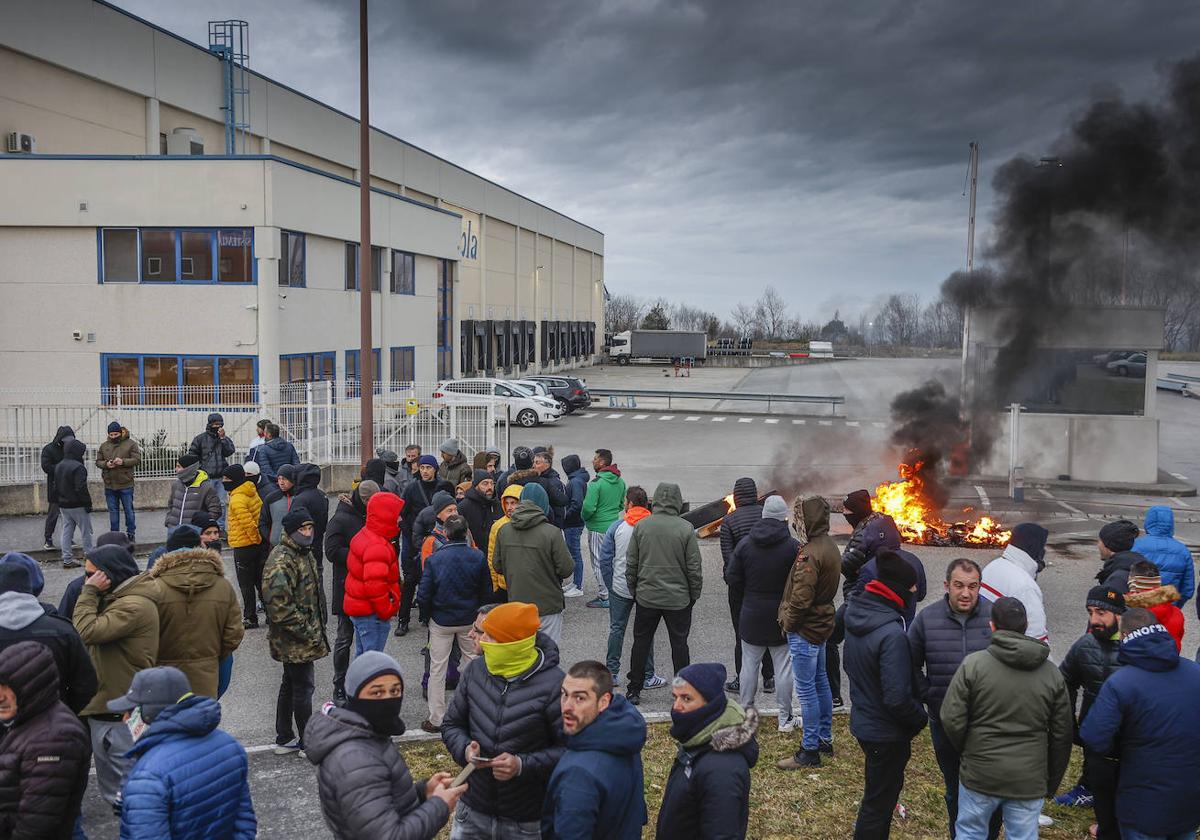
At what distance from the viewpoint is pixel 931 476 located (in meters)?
17.0

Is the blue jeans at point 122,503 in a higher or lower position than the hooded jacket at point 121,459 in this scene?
lower

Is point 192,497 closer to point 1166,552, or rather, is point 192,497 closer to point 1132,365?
point 1166,552

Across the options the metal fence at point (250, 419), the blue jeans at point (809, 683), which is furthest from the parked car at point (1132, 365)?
the blue jeans at point (809, 683)

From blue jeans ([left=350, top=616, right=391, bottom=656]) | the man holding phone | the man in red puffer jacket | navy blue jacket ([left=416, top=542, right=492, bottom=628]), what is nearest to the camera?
the man holding phone

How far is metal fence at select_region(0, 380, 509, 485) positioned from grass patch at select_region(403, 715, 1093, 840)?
1129cm

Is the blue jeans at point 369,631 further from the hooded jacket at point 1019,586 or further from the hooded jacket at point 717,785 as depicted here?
the hooded jacket at point 1019,586

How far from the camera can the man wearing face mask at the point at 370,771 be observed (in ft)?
11.8

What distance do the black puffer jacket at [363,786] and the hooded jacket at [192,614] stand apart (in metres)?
2.53

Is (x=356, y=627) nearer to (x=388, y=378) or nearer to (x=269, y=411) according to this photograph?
(x=269, y=411)

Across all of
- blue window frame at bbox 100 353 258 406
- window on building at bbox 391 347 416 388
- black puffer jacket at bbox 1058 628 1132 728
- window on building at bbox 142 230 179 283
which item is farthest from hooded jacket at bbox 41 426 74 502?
window on building at bbox 391 347 416 388

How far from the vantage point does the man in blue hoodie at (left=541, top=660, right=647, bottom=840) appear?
3.69m

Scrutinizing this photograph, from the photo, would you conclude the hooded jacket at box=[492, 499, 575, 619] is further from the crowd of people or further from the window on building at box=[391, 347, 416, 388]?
the window on building at box=[391, 347, 416, 388]

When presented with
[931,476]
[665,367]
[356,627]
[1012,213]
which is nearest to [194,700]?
[356,627]

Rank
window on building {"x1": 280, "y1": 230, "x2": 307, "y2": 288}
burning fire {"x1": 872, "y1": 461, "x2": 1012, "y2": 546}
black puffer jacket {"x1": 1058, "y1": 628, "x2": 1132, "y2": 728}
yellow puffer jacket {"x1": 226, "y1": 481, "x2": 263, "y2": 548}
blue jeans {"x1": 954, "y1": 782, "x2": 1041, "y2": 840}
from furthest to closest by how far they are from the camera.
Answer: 1. window on building {"x1": 280, "y1": 230, "x2": 307, "y2": 288}
2. burning fire {"x1": 872, "y1": 461, "x2": 1012, "y2": 546}
3. yellow puffer jacket {"x1": 226, "y1": 481, "x2": 263, "y2": 548}
4. black puffer jacket {"x1": 1058, "y1": 628, "x2": 1132, "y2": 728}
5. blue jeans {"x1": 954, "y1": 782, "x2": 1041, "y2": 840}
